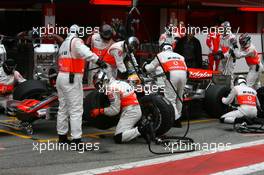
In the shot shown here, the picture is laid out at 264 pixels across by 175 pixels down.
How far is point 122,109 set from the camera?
9008 mm

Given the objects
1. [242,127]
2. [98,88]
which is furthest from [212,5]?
[98,88]

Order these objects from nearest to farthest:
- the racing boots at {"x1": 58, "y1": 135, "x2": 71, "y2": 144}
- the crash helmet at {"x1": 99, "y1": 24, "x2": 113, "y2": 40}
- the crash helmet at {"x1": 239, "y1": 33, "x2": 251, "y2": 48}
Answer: the racing boots at {"x1": 58, "y1": 135, "x2": 71, "y2": 144}, the crash helmet at {"x1": 99, "y1": 24, "x2": 113, "y2": 40}, the crash helmet at {"x1": 239, "y1": 33, "x2": 251, "y2": 48}

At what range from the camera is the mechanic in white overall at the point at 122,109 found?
8891 millimetres

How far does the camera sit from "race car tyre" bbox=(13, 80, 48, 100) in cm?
1083

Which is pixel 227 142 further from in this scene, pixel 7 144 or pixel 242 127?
pixel 7 144

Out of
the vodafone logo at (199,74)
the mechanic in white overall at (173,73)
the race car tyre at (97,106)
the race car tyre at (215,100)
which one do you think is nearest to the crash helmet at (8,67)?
the race car tyre at (97,106)

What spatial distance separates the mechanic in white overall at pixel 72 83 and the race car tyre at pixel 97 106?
0.53 meters

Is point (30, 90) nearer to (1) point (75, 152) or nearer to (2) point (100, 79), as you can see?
(2) point (100, 79)

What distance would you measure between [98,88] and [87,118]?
600mm

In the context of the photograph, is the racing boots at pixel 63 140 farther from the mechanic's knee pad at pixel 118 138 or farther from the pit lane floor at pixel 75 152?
the mechanic's knee pad at pixel 118 138

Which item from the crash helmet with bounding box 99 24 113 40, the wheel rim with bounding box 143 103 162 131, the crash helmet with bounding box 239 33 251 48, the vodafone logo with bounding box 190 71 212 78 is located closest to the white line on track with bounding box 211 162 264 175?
the wheel rim with bounding box 143 103 162 131

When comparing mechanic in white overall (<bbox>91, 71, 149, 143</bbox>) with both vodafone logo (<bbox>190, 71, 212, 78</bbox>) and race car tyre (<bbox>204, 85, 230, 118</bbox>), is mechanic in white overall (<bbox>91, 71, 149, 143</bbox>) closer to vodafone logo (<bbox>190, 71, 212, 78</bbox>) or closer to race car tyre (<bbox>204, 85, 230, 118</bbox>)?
race car tyre (<bbox>204, 85, 230, 118</bbox>)

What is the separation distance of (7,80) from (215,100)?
176 inches

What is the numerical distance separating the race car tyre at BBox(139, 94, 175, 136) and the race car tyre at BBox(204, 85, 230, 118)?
2392mm
